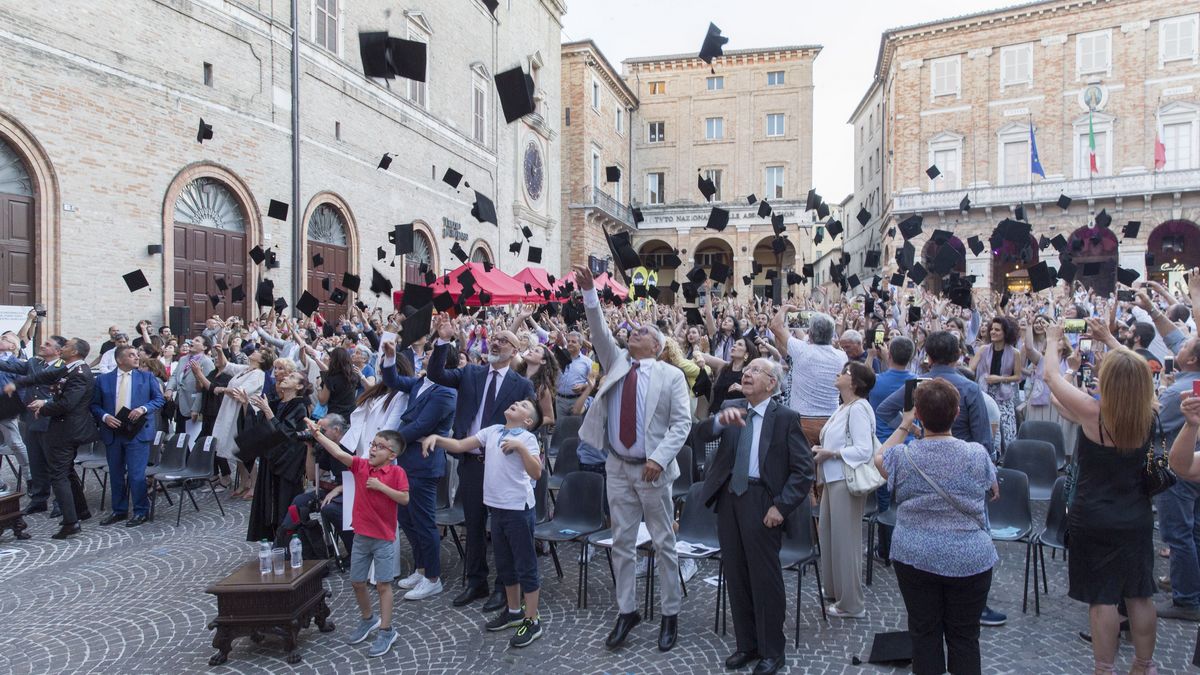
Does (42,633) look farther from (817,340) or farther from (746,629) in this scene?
(817,340)

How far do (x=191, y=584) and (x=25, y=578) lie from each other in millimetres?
1461

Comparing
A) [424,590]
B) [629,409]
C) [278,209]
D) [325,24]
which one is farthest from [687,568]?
[325,24]

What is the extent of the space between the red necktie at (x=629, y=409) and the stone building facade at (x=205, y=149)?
11365 millimetres

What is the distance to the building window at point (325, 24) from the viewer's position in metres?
17.4

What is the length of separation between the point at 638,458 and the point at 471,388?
1591 mm

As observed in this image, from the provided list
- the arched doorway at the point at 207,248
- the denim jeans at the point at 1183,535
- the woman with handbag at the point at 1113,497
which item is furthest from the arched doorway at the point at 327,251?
the woman with handbag at the point at 1113,497

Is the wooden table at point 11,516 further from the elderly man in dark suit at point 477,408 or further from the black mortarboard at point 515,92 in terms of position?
the black mortarboard at point 515,92

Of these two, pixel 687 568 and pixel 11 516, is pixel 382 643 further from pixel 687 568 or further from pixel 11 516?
pixel 11 516

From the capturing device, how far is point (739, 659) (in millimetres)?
4043

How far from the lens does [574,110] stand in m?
35.8

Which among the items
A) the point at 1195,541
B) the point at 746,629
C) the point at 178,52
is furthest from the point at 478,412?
the point at 178,52

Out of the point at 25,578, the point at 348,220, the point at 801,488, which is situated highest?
the point at 348,220

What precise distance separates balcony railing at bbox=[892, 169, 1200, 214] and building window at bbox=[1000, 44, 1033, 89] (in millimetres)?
4733

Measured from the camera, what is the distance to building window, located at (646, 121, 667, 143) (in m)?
43.7
